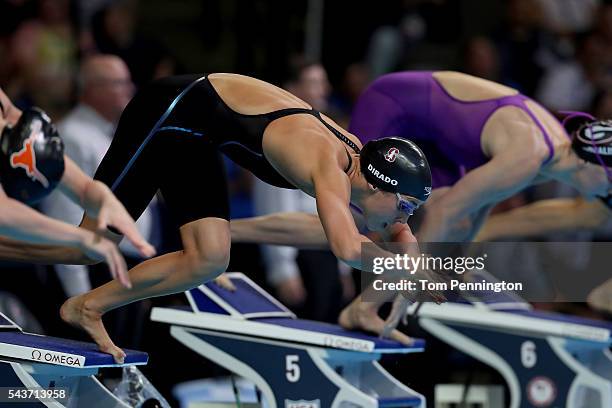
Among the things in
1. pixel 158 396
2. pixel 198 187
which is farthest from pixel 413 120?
pixel 158 396

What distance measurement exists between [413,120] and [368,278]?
1077 millimetres

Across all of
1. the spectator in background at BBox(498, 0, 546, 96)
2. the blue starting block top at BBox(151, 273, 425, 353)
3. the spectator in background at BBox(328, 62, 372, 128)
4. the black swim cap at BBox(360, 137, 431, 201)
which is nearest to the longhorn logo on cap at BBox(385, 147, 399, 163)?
the black swim cap at BBox(360, 137, 431, 201)

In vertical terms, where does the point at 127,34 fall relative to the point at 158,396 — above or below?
above

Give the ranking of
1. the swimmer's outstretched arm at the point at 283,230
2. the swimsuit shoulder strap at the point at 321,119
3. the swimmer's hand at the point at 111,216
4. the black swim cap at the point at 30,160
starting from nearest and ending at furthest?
the swimmer's hand at the point at 111,216, the black swim cap at the point at 30,160, the swimsuit shoulder strap at the point at 321,119, the swimmer's outstretched arm at the point at 283,230

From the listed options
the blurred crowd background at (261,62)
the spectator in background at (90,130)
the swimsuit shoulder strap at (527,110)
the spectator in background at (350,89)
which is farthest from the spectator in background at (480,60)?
the spectator in background at (90,130)

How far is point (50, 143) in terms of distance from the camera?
4758 millimetres

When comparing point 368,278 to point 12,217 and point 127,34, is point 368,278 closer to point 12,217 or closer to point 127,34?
point 12,217

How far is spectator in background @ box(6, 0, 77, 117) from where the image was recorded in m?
8.74

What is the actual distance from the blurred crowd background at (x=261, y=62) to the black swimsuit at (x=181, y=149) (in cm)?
160

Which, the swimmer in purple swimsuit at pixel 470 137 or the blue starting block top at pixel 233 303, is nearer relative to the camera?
the blue starting block top at pixel 233 303

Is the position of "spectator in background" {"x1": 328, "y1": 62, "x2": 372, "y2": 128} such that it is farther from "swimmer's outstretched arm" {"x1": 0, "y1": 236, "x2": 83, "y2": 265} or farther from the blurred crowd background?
"swimmer's outstretched arm" {"x1": 0, "y1": 236, "x2": 83, "y2": 265}

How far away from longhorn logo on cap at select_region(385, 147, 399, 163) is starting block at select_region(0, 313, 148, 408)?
141cm

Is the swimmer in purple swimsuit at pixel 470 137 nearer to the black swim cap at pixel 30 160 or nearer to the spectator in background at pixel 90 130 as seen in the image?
the spectator in background at pixel 90 130

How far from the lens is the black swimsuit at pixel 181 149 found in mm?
5938
